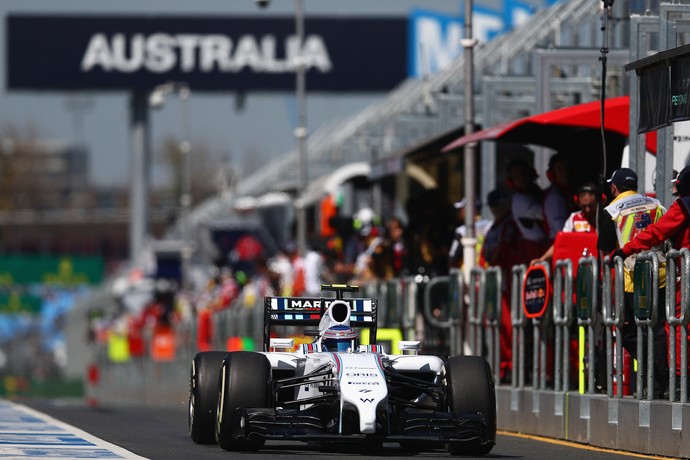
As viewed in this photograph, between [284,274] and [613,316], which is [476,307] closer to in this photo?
[613,316]

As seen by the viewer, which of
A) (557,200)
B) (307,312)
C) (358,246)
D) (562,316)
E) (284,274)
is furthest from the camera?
(284,274)

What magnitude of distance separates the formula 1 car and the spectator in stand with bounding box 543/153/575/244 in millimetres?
4121

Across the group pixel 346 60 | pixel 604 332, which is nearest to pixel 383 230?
pixel 604 332

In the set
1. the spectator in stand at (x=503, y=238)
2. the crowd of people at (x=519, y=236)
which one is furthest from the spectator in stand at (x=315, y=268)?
the spectator in stand at (x=503, y=238)

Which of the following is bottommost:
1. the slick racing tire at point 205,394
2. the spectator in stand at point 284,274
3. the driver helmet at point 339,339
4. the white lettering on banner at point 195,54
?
the slick racing tire at point 205,394

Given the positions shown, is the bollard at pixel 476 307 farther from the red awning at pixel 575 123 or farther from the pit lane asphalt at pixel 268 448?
the pit lane asphalt at pixel 268 448

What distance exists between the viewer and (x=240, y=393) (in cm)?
1295

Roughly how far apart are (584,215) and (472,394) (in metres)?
3.95

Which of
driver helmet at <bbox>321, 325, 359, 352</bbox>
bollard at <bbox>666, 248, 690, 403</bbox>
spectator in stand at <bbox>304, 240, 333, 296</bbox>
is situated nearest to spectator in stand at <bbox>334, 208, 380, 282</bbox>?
spectator in stand at <bbox>304, 240, 333, 296</bbox>

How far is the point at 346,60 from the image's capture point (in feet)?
219

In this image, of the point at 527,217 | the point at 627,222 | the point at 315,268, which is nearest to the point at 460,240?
the point at 527,217

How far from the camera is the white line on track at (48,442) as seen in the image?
1262 cm

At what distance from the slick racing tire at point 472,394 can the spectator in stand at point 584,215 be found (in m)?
3.63

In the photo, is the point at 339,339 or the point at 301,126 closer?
the point at 339,339
